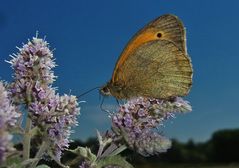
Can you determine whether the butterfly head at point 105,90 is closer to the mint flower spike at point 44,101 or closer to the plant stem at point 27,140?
the mint flower spike at point 44,101

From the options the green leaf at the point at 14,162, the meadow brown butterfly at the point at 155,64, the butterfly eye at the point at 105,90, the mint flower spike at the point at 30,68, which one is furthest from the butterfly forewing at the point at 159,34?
the green leaf at the point at 14,162

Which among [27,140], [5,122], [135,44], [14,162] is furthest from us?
[135,44]

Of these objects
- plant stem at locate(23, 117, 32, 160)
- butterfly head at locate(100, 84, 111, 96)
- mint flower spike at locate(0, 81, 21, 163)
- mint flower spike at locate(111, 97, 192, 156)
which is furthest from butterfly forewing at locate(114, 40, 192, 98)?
mint flower spike at locate(0, 81, 21, 163)

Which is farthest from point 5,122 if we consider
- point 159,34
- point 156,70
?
point 156,70

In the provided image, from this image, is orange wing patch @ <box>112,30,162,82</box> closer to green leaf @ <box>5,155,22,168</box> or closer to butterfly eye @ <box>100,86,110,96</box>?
butterfly eye @ <box>100,86,110,96</box>

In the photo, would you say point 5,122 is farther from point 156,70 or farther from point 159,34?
point 156,70
